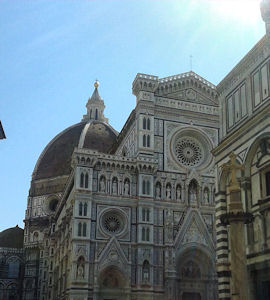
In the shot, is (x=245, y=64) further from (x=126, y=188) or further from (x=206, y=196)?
(x=206, y=196)

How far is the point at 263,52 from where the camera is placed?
58.6ft

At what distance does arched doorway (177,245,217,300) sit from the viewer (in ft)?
120

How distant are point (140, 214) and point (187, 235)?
4.21 metres

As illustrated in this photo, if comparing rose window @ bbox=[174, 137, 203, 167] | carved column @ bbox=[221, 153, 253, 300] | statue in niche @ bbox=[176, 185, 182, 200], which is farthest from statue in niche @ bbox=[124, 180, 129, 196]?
carved column @ bbox=[221, 153, 253, 300]

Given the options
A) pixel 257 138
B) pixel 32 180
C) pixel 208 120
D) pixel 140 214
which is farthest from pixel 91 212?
pixel 32 180

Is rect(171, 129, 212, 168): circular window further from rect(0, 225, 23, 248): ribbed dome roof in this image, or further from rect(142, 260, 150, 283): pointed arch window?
rect(0, 225, 23, 248): ribbed dome roof

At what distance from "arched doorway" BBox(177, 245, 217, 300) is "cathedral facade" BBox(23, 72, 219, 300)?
3.0 inches

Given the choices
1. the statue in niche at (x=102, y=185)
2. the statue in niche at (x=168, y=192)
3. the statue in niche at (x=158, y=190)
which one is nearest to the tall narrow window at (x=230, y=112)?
the statue in niche at (x=102, y=185)

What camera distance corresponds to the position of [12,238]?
2714 inches

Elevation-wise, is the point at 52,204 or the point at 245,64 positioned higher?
the point at 52,204

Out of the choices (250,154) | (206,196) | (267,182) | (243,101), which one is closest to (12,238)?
(206,196)

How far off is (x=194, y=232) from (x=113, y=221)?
258 inches

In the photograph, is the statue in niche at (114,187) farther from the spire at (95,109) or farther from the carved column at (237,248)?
the spire at (95,109)

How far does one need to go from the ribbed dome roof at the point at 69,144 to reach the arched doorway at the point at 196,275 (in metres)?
31.8
